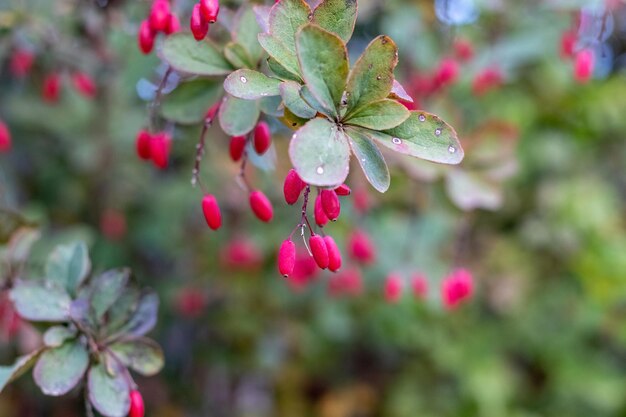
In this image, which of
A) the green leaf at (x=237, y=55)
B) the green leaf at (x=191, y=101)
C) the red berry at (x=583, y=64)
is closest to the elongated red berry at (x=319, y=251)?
the green leaf at (x=237, y=55)

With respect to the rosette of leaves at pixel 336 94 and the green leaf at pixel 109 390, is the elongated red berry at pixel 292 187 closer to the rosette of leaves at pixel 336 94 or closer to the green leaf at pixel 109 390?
the rosette of leaves at pixel 336 94

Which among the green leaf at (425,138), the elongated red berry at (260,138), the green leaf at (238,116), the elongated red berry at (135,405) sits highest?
the green leaf at (425,138)

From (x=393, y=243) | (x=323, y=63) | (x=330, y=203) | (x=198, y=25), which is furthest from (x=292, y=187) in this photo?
(x=393, y=243)

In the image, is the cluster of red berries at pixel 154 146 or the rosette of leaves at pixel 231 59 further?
the cluster of red berries at pixel 154 146

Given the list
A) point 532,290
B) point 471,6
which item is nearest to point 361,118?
point 471,6

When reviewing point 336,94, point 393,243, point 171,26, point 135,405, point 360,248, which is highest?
point 336,94

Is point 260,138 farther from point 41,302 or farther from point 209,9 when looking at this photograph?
point 41,302
